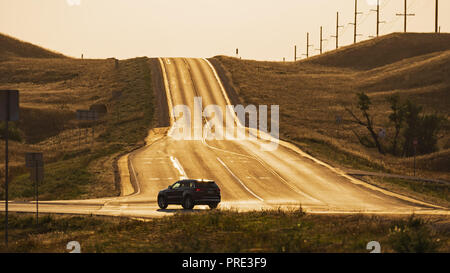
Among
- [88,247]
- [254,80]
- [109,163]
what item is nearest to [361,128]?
[254,80]

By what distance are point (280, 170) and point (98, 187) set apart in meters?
15.1

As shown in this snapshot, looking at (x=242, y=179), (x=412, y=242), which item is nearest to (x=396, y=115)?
(x=242, y=179)

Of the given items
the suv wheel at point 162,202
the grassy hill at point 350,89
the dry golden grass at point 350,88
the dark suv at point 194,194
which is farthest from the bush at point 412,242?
the dry golden grass at point 350,88

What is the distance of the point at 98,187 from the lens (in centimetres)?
4669

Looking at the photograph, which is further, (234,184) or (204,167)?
(204,167)

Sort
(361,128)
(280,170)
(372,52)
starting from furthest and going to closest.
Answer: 1. (372,52)
2. (361,128)
3. (280,170)

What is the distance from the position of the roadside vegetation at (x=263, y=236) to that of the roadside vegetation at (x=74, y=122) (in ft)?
77.5

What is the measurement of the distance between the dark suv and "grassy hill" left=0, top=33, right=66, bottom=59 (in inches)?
5633

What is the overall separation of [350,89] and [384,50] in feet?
145

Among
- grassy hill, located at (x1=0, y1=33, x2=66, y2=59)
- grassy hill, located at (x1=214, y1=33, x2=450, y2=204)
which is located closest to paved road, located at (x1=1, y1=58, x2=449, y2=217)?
grassy hill, located at (x1=214, y1=33, x2=450, y2=204)

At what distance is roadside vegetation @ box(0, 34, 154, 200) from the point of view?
50031mm

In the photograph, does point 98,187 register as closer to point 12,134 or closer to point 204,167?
point 204,167

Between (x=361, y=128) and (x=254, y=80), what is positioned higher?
(x=254, y=80)

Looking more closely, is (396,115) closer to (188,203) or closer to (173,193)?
(173,193)
